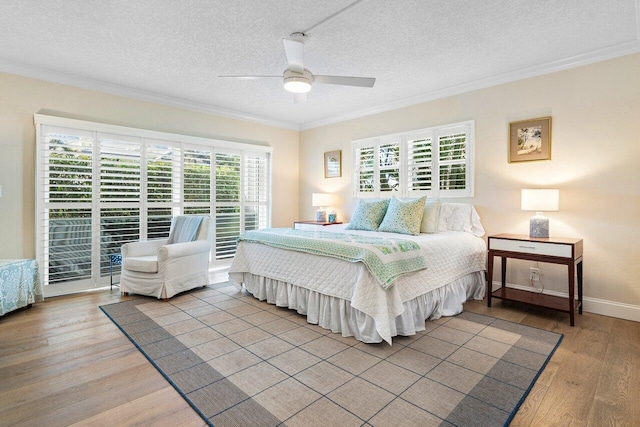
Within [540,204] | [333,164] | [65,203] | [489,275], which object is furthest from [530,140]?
[65,203]

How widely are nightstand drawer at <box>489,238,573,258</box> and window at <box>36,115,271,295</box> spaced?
3961 millimetres

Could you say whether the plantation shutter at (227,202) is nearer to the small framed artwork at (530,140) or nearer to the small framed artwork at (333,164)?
the small framed artwork at (333,164)

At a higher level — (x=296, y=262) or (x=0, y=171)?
(x=0, y=171)

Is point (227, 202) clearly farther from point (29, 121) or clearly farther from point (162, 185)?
point (29, 121)

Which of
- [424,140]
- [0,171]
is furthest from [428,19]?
[0,171]

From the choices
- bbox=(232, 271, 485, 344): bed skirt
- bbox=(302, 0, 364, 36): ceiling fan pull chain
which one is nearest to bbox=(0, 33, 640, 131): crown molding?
bbox=(302, 0, 364, 36): ceiling fan pull chain

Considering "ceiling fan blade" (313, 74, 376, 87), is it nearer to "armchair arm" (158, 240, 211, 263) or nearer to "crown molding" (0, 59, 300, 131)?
"armchair arm" (158, 240, 211, 263)

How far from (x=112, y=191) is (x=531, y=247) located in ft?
16.1

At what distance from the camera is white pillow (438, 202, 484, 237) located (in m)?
4.04

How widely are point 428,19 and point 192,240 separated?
11.6 feet

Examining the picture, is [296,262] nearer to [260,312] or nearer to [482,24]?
[260,312]

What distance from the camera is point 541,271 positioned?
145 inches

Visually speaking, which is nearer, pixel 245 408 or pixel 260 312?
pixel 245 408

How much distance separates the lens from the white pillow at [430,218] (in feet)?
12.9
